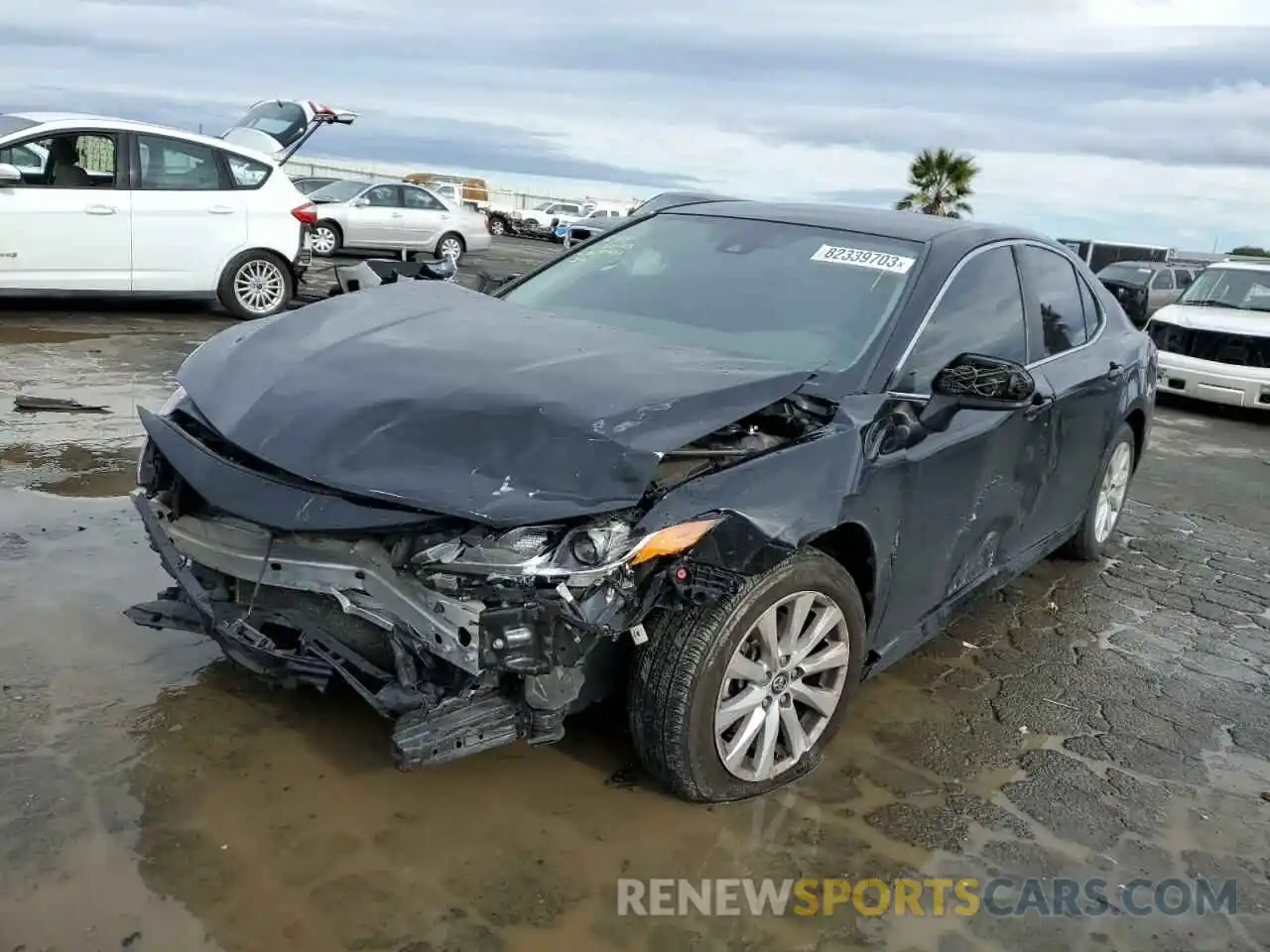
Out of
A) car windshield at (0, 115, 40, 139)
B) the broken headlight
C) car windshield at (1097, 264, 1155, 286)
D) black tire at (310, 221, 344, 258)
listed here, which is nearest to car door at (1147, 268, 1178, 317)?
car windshield at (1097, 264, 1155, 286)

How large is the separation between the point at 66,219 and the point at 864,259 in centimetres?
799

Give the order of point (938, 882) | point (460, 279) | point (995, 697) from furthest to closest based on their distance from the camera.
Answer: point (460, 279) < point (995, 697) < point (938, 882)

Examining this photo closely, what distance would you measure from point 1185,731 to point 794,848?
1810 mm

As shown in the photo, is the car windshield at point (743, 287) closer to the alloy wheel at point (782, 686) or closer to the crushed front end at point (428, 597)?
the alloy wheel at point (782, 686)

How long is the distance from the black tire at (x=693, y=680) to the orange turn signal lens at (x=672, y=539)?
0.26m

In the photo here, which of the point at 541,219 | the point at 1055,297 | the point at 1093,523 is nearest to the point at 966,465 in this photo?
the point at 1055,297

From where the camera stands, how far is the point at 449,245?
68.4 feet

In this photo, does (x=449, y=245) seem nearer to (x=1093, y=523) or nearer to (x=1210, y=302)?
(x=1210, y=302)

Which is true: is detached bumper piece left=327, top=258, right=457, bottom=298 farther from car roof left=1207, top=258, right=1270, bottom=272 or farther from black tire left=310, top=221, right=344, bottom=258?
black tire left=310, top=221, right=344, bottom=258

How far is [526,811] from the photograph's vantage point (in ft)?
10.0

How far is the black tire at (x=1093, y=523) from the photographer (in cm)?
526

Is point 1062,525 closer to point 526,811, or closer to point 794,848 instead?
point 794,848

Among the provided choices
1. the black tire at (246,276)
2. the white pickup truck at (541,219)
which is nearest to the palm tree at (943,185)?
the white pickup truck at (541,219)

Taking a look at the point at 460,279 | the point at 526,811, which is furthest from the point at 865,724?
the point at 460,279
